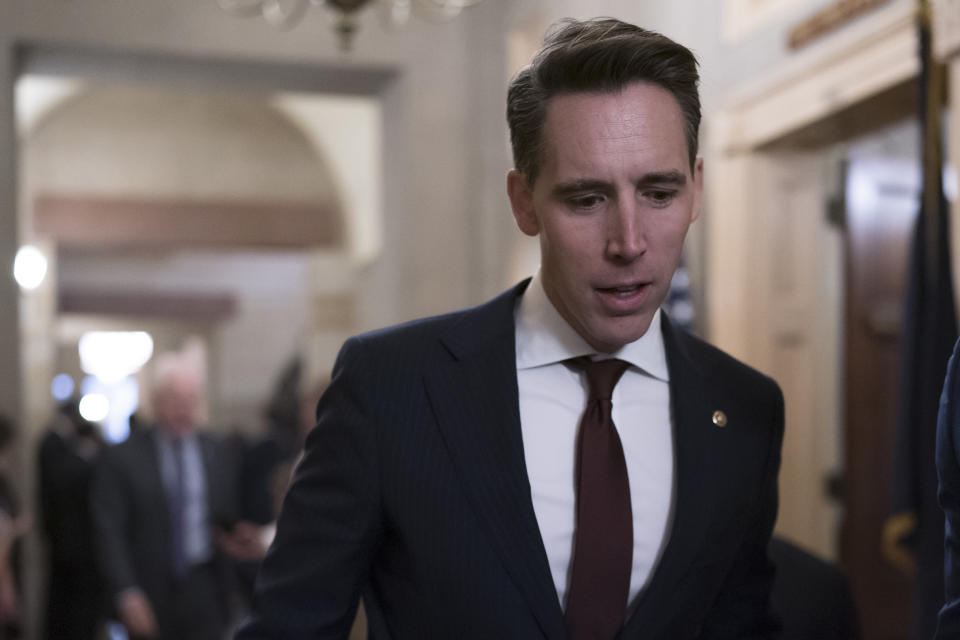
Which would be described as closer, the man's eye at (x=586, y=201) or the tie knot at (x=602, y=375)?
the man's eye at (x=586, y=201)

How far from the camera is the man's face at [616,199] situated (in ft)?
4.38

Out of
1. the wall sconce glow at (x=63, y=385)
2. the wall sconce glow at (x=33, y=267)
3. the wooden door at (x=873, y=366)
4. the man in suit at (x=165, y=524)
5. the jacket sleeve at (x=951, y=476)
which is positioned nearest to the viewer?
the jacket sleeve at (x=951, y=476)

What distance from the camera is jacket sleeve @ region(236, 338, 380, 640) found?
4.67 ft

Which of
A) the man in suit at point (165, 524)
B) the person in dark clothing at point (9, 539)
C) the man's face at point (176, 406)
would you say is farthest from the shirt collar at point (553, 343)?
the person in dark clothing at point (9, 539)

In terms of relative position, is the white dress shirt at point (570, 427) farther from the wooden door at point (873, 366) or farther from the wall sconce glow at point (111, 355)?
the wall sconce glow at point (111, 355)

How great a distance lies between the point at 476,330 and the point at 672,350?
27 cm

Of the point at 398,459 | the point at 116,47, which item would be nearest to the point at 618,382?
the point at 398,459

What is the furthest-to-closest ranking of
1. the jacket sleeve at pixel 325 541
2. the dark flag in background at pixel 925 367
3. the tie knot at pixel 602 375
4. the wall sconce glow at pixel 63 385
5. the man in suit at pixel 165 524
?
the wall sconce glow at pixel 63 385, the man in suit at pixel 165 524, the dark flag in background at pixel 925 367, the tie knot at pixel 602 375, the jacket sleeve at pixel 325 541

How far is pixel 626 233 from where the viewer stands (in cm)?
132

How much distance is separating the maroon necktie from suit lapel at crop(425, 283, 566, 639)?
0.05 meters

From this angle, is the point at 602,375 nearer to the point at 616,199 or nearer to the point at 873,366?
the point at 616,199

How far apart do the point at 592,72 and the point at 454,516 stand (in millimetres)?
550

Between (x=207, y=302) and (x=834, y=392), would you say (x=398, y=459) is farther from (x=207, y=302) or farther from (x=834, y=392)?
(x=207, y=302)

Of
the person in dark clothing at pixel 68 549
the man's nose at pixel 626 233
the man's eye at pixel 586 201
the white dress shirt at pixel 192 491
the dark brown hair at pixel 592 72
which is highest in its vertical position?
the dark brown hair at pixel 592 72
